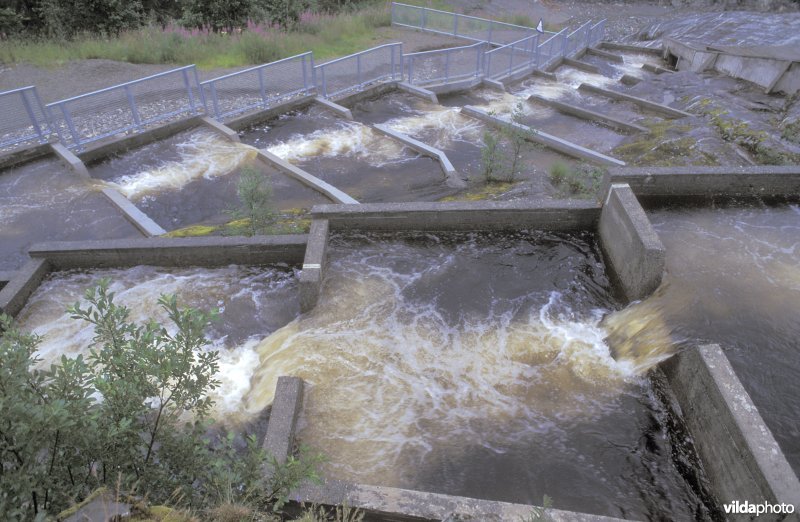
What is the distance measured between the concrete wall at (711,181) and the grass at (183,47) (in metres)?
13.7

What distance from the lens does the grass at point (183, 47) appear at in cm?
1587

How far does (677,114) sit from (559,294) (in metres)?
11.9

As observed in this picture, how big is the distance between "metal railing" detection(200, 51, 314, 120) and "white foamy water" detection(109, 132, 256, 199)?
3.89 ft

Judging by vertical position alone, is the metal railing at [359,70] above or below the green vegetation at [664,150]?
above

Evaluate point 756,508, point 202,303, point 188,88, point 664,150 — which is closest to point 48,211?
point 202,303

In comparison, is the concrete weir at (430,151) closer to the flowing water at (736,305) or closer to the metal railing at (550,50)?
the flowing water at (736,305)

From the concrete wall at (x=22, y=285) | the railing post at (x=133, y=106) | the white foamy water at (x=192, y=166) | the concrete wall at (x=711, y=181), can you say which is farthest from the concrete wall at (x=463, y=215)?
the railing post at (x=133, y=106)

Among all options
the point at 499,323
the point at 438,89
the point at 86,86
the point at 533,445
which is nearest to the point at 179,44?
the point at 86,86

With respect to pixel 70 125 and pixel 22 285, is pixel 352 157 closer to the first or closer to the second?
pixel 70 125

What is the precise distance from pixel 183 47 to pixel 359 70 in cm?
658

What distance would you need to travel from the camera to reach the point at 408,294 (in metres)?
7.54

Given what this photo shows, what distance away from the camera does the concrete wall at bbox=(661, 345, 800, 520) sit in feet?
13.6

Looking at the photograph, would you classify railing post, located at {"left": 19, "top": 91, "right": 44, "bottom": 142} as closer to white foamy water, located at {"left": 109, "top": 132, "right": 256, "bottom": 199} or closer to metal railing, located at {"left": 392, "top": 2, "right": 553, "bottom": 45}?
white foamy water, located at {"left": 109, "top": 132, "right": 256, "bottom": 199}

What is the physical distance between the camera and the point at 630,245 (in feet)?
23.7
